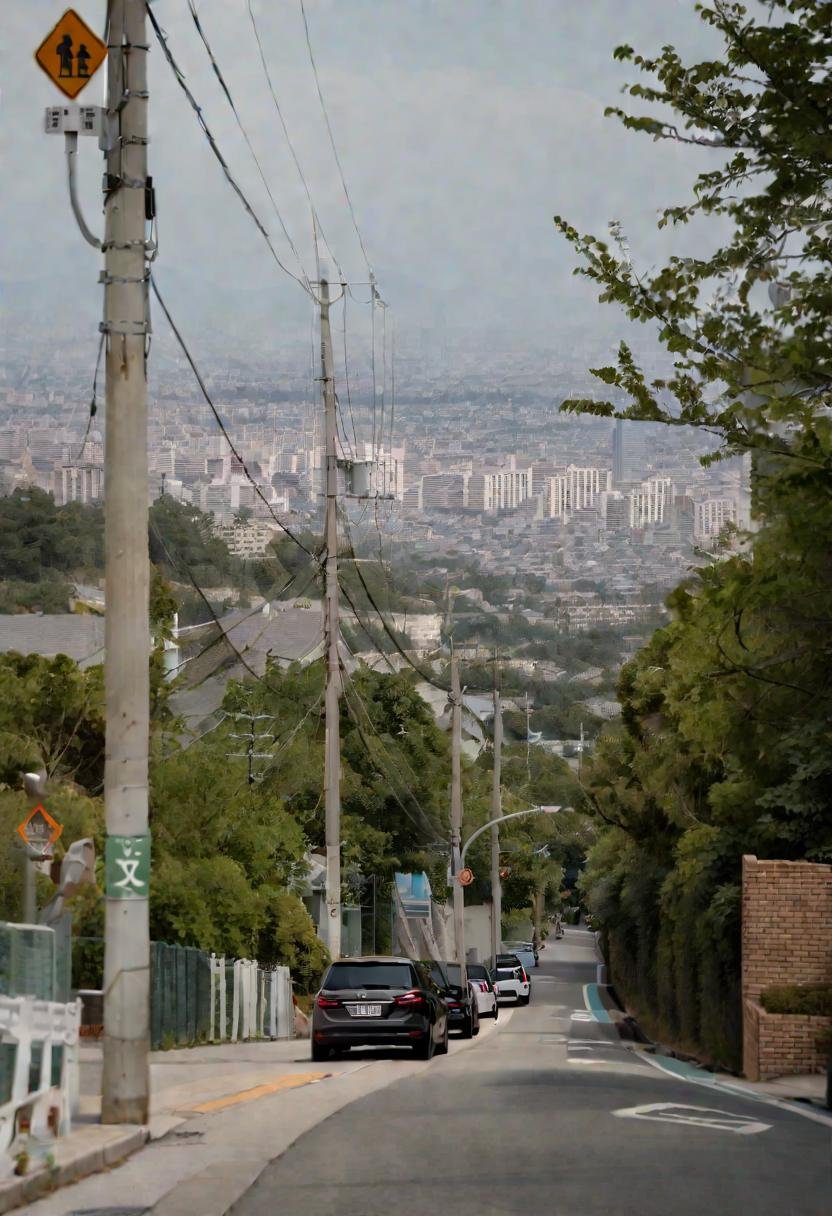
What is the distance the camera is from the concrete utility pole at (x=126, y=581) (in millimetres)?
13234

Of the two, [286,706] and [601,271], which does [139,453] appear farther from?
[286,706]

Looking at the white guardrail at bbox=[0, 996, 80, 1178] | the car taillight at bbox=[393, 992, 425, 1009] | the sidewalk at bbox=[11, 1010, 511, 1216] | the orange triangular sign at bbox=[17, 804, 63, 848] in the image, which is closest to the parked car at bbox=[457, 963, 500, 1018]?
the car taillight at bbox=[393, 992, 425, 1009]

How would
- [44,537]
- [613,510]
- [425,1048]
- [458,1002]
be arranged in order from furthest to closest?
[613,510]
[44,537]
[458,1002]
[425,1048]

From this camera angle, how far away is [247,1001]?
3186cm

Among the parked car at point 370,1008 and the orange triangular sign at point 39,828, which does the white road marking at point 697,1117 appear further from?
the orange triangular sign at point 39,828

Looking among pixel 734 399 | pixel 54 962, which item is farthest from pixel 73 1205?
pixel 734 399

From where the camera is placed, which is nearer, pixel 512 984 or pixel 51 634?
pixel 51 634

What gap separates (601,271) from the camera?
15.3 metres

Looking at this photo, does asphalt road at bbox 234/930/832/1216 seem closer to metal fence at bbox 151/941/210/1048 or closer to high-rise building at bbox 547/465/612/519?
metal fence at bbox 151/941/210/1048

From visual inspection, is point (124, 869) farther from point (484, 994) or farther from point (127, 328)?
point (484, 994)

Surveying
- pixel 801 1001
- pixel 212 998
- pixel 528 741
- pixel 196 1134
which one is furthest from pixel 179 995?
pixel 528 741

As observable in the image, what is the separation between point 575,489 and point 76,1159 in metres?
62.6

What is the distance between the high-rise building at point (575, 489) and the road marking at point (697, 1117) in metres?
55.8

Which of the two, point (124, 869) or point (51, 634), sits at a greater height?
point (51, 634)
